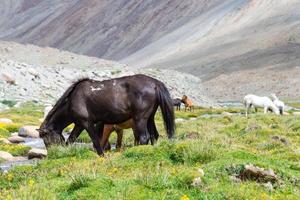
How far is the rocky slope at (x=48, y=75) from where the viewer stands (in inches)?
2945

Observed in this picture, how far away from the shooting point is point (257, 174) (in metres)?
13.0

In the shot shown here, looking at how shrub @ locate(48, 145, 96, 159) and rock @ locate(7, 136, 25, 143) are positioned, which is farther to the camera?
rock @ locate(7, 136, 25, 143)

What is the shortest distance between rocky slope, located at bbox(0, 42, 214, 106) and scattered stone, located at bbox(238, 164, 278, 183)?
56.6 m

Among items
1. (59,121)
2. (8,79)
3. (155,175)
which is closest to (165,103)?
(59,121)

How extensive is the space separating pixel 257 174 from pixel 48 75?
77518 mm

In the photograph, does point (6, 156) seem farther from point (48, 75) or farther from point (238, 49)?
point (238, 49)

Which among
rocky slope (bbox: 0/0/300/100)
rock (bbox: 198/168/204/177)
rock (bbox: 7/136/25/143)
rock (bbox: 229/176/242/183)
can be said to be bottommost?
rock (bbox: 7/136/25/143)

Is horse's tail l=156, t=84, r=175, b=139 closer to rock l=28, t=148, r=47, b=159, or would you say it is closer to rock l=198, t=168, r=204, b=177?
rock l=28, t=148, r=47, b=159

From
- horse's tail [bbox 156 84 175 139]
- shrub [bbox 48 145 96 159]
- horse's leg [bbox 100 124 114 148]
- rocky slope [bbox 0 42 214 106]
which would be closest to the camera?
shrub [bbox 48 145 96 159]

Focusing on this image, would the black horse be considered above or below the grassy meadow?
above

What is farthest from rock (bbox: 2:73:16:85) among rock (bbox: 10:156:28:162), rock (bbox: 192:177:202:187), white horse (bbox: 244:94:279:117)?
rock (bbox: 192:177:202:187)

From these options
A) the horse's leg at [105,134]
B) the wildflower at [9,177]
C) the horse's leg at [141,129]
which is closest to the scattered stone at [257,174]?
the wildflower at [9,177]

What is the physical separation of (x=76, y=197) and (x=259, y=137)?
14806mm

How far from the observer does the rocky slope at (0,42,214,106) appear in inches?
2945
